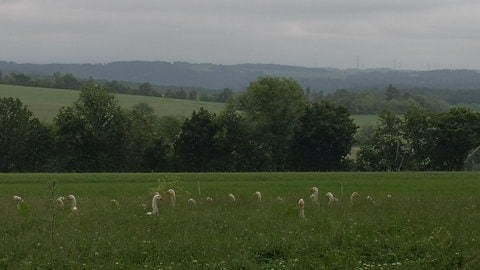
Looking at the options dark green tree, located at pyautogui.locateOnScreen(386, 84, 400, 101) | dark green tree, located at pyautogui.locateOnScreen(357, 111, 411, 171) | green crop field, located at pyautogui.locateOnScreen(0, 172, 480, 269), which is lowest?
dark green tree, located at pyautogui.locateOnScreen(357, 111, 411, 171)

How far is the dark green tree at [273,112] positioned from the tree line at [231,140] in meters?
0.11

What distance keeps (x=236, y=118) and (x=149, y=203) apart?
51.7 metres

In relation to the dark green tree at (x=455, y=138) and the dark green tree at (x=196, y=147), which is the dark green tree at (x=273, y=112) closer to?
the dark green tree at (x=196, y=147)

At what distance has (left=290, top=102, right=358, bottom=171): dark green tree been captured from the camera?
70.0m

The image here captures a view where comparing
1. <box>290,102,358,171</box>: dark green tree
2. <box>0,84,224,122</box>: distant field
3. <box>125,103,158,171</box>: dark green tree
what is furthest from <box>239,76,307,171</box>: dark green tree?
<box>0,84,224,122</box>: distant field

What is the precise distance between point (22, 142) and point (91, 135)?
682 cm

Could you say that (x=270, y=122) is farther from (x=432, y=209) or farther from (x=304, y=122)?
(x=432, y=209)

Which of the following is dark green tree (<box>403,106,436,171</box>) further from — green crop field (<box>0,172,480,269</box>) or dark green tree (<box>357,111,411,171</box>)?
green crop field (<box>0,172,480,269</box>)

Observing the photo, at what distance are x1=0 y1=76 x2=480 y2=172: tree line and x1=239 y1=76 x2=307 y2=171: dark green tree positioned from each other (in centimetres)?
11

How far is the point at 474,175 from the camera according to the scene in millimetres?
40062

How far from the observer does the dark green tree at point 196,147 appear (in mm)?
69500

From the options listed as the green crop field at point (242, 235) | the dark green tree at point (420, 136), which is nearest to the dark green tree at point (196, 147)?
the dark green tree at point (420, 136)

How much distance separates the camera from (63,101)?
130125 mm

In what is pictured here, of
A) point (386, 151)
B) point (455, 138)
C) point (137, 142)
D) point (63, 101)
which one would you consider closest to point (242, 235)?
point (455, 138)
